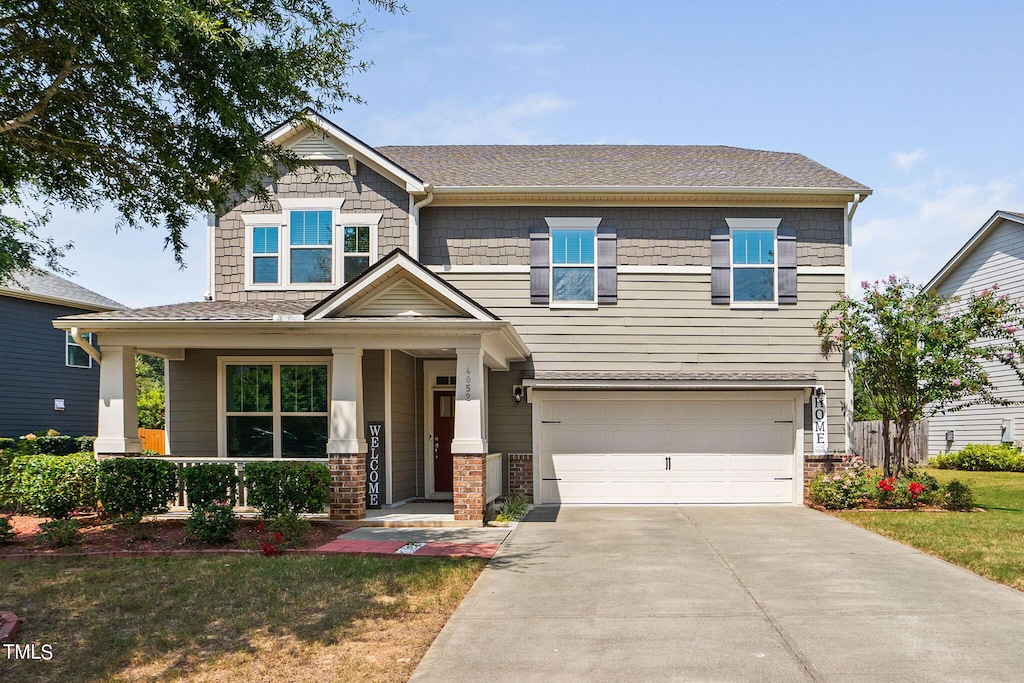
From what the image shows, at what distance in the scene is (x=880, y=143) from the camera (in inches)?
597

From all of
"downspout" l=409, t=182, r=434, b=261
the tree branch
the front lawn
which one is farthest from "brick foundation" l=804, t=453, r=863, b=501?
the tree branch

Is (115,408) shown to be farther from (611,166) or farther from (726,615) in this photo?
(611,166)

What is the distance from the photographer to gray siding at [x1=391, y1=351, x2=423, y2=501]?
15.2 metres

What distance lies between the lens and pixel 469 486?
12859mm

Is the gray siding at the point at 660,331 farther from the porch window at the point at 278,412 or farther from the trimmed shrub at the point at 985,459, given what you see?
the trimmed shrub at the point at 985,459

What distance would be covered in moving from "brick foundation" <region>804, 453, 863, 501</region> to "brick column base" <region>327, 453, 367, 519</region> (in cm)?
856

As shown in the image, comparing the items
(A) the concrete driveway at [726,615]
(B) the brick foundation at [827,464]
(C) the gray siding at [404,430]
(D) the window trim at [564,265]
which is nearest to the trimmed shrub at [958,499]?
(B) the brick foundation at [827,464]

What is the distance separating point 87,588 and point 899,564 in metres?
8.79

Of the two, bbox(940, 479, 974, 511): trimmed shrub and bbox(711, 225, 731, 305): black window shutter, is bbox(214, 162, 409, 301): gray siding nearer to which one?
bbox(711, 225, 731, 305): black window shutter

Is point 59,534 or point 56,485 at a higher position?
point 56,485

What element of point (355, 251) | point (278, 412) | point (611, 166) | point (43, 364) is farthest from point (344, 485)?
point (43, 364)

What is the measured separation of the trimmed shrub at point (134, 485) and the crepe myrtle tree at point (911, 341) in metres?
11.8

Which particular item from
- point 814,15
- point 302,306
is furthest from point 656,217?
point 302,306

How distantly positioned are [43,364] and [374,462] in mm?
15013
